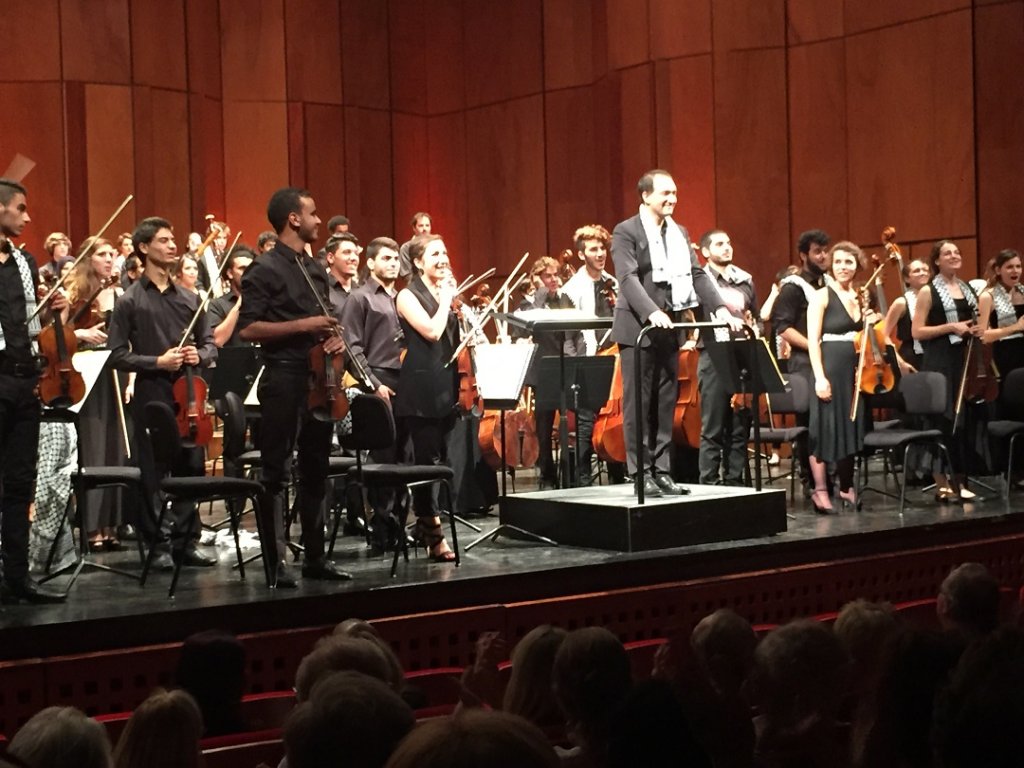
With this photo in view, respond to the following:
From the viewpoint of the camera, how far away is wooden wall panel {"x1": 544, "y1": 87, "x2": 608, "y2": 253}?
13.5 meters

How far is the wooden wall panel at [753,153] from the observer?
39.1 ft

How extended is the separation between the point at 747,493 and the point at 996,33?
20.1 ft

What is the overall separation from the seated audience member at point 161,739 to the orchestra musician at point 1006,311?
7045mm

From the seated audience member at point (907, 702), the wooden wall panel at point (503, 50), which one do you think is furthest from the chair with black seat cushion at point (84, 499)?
the wooden wall panel at point (503, 50)

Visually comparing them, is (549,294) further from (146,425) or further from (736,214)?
(146,425)

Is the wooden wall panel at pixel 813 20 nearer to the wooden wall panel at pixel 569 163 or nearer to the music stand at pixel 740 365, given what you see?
the wooden wall panel at pixel 569 163

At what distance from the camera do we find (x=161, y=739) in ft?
7.55

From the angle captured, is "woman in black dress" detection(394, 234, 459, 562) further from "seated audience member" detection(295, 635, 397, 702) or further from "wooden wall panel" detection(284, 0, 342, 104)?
"wooden wall panel" detection(284, 0, 342, 104)

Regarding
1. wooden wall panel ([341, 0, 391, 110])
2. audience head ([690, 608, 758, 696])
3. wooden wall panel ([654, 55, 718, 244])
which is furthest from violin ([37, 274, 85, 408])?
wooden wall panel ([341, 0, 391, 110])

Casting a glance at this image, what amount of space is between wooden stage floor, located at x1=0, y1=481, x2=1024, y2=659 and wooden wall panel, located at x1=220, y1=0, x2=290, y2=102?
285 inches

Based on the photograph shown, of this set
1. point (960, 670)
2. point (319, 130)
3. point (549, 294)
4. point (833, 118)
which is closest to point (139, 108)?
point (319, 130)

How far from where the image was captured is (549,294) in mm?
9641

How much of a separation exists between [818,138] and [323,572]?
308 inches

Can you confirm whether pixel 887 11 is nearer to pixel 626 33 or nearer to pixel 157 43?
pixel 626 33
